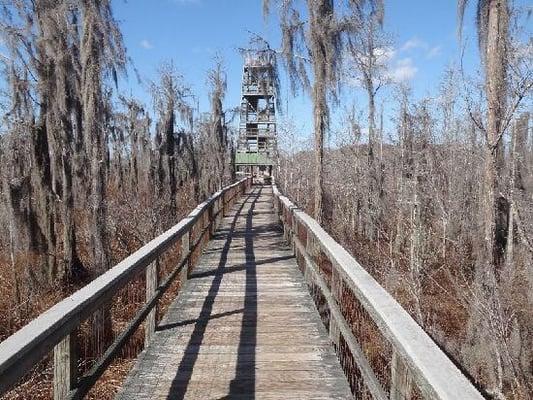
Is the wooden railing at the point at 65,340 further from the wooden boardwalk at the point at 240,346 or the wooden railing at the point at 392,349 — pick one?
the wooden railing at the point at 392,349

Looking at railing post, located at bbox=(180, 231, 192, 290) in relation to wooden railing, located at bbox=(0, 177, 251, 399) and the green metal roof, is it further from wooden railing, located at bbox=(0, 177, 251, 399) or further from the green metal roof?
the green metal roof

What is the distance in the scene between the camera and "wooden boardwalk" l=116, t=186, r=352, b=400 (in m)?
3.71

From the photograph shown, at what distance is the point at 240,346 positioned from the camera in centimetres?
466

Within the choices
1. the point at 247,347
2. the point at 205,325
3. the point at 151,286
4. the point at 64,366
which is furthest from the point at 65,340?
the point at 205,325

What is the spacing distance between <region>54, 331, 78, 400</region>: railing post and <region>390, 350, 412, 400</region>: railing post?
163 cm

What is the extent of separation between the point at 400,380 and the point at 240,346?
8.43 feet

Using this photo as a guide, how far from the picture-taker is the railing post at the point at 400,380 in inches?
89.6

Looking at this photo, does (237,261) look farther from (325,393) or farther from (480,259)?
(325,393)

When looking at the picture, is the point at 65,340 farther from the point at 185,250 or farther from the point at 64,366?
the point at 185,250

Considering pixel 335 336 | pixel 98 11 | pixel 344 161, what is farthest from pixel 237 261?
pixel 344 161

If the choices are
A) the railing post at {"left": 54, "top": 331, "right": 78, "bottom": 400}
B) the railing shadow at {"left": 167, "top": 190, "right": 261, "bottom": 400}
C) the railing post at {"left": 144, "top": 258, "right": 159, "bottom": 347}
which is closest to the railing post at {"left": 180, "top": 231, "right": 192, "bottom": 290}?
the railing shadow at {"left": 167, "top": 190, "right": 261, "bottom": 400}

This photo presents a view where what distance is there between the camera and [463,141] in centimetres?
2102

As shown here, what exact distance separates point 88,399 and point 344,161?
63.2 ft

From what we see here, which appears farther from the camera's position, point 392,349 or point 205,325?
point 205,325
